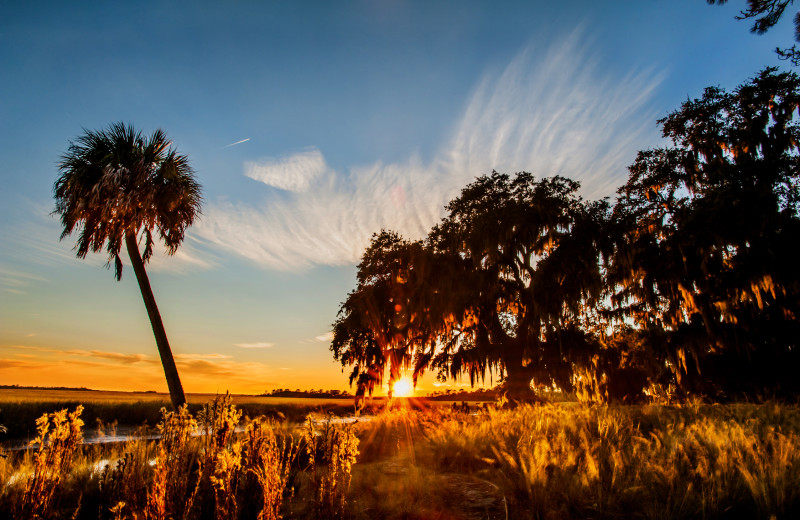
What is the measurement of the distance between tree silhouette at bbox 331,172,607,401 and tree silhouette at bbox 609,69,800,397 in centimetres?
212

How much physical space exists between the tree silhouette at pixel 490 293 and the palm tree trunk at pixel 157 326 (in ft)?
27.4

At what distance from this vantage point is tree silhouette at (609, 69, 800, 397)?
12.7 m

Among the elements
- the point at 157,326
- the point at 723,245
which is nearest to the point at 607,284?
the point at 723,245

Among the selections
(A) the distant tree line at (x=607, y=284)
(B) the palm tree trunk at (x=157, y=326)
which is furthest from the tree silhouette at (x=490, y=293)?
(B) the palm tree trunk at (x=157, y=326)

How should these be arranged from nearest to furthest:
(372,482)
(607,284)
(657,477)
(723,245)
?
1. (657,477)
2. (372,482)
3. (723,245)
4. (607,284)

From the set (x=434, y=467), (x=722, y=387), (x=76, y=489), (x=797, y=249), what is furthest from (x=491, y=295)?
(x=76, y=489)

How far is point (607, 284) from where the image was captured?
55.8 ft

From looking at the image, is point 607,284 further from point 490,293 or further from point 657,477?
point 657,477

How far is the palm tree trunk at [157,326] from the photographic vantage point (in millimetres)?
13711

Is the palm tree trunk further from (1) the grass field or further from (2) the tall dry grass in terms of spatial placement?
(2) the tall dry grass

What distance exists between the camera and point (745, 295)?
1331 centimetres

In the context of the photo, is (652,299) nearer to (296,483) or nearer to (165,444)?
(296,483)

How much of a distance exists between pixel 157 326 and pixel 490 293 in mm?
13235

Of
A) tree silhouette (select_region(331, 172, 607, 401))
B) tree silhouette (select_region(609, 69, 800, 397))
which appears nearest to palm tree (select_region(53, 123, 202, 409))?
tree silhouette (select_region(331, 172, 607, 401))
